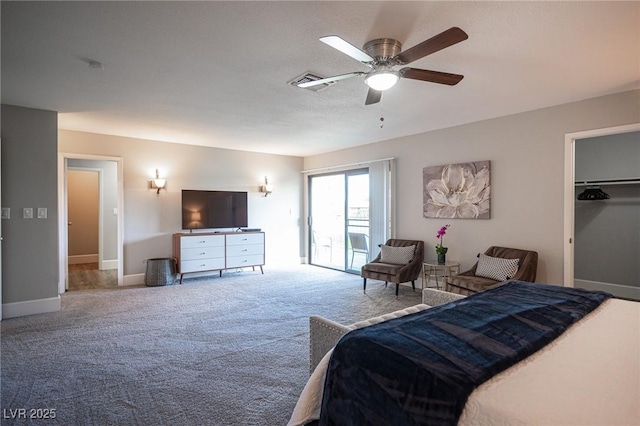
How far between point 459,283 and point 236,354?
8.70 feet

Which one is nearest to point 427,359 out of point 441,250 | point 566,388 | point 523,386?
point 523,386

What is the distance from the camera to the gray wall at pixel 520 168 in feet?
12.3

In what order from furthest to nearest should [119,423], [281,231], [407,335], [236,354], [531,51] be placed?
[281,231], [236,354], [531,51], [119,423], [407,335]

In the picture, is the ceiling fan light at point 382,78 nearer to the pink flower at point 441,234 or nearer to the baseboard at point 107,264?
the pink flower at point 441,234

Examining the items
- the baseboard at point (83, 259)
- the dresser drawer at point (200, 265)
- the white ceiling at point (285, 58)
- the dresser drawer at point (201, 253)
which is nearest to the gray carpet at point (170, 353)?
the dresser drawer at point (200, 265)

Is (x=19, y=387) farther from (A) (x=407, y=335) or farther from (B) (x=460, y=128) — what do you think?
(B) (x=460, y=128)

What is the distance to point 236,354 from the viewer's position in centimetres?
295

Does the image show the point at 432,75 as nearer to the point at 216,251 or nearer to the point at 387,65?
the point at 387,65

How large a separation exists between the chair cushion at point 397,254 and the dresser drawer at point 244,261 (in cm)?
250

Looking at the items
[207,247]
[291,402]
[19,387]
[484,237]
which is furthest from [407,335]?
[207,247]

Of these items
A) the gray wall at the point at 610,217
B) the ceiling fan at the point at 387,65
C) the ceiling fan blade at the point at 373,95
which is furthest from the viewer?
the gray wall at the point at 610,217

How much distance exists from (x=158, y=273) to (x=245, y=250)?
1.56 m

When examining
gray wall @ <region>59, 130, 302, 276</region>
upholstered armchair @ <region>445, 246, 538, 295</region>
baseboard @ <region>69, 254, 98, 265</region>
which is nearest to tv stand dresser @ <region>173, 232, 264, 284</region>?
gray wall @ <region>59, 130, 302, 276</region>

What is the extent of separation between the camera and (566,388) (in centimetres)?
116
